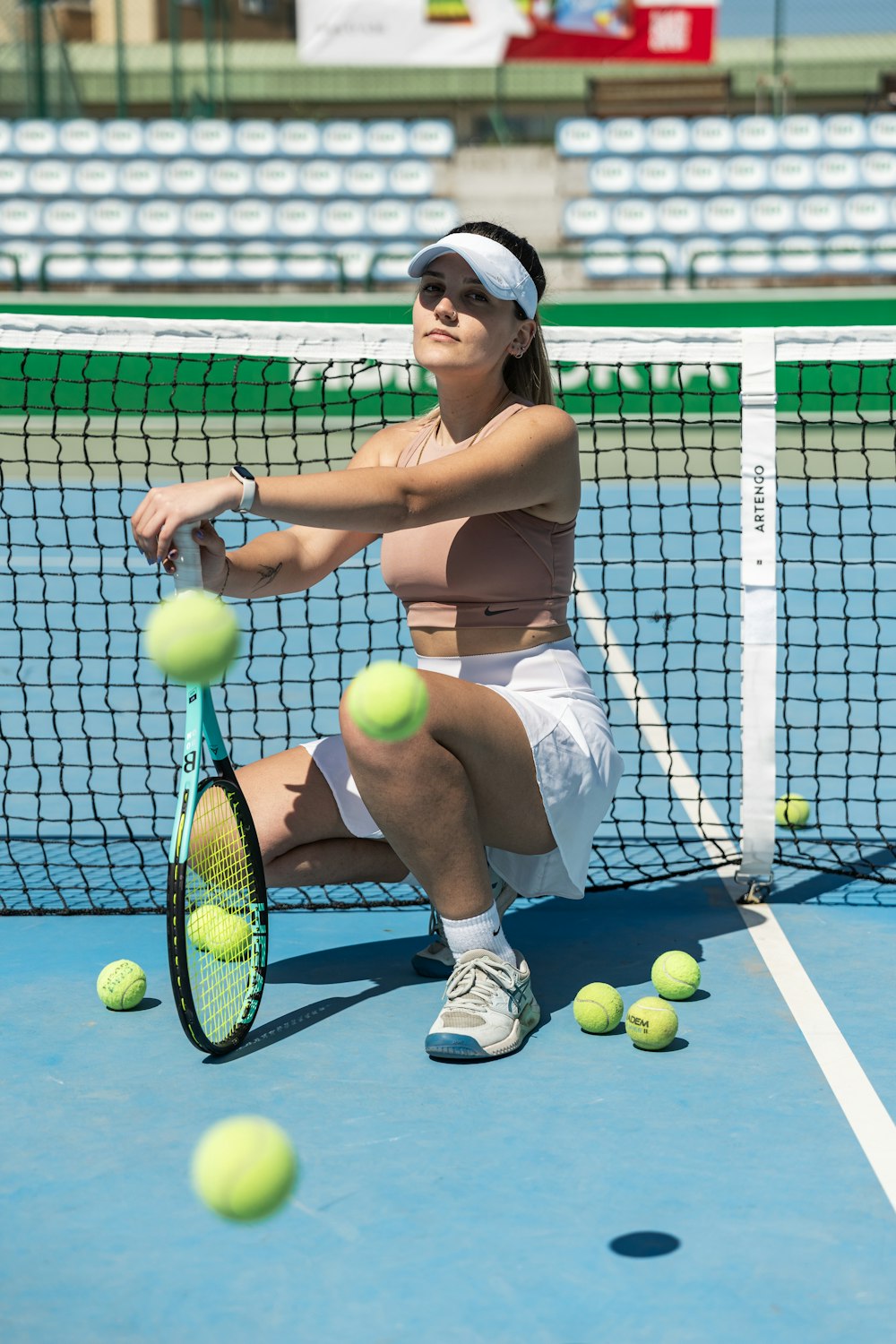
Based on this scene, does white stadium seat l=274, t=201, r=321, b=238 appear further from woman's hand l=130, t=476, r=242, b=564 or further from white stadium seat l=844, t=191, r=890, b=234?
woman's hand l=130, t=476, r=242, b=564

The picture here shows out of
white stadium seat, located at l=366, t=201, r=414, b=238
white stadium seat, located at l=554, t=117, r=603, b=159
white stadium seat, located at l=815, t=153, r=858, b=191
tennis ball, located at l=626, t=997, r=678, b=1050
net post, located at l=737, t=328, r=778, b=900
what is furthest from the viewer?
white stadium seat, located at l=554, t=117, r=603, b=159

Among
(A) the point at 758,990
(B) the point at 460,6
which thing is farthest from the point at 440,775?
(B) the point at 460,6

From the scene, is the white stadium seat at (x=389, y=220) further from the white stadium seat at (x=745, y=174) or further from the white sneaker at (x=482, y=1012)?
the white sneaker at (x=482, y=1012)

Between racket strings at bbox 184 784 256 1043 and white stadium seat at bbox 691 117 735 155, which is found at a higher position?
white stadium seat at bbox 691 117 735 155

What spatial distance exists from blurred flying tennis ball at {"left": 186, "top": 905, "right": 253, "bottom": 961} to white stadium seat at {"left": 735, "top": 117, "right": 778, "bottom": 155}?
1677cm

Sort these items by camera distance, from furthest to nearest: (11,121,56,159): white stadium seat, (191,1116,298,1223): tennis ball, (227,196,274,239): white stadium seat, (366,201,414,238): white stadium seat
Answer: (11,121,56,159): white stadium seat, (227,196,274,239): white stadium seat, (366,201,414,238): white stadium seat, (191,1116,298,1223): tennis ball

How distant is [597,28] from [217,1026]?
766 inches

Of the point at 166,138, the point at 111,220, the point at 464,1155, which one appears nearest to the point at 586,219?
the point at 166,138

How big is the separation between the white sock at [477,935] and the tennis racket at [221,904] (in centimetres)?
41

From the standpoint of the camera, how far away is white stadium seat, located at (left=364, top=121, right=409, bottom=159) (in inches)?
720

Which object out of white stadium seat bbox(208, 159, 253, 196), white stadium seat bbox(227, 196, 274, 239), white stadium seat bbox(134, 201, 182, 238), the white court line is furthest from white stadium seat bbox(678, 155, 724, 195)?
the white court line

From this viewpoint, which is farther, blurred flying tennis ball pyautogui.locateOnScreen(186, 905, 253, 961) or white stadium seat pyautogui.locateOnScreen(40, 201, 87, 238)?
white stadium seat pyautogui.locateOnScreen(40, 201, 87, 238)

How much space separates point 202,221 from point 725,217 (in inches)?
230

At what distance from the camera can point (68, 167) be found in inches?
690
